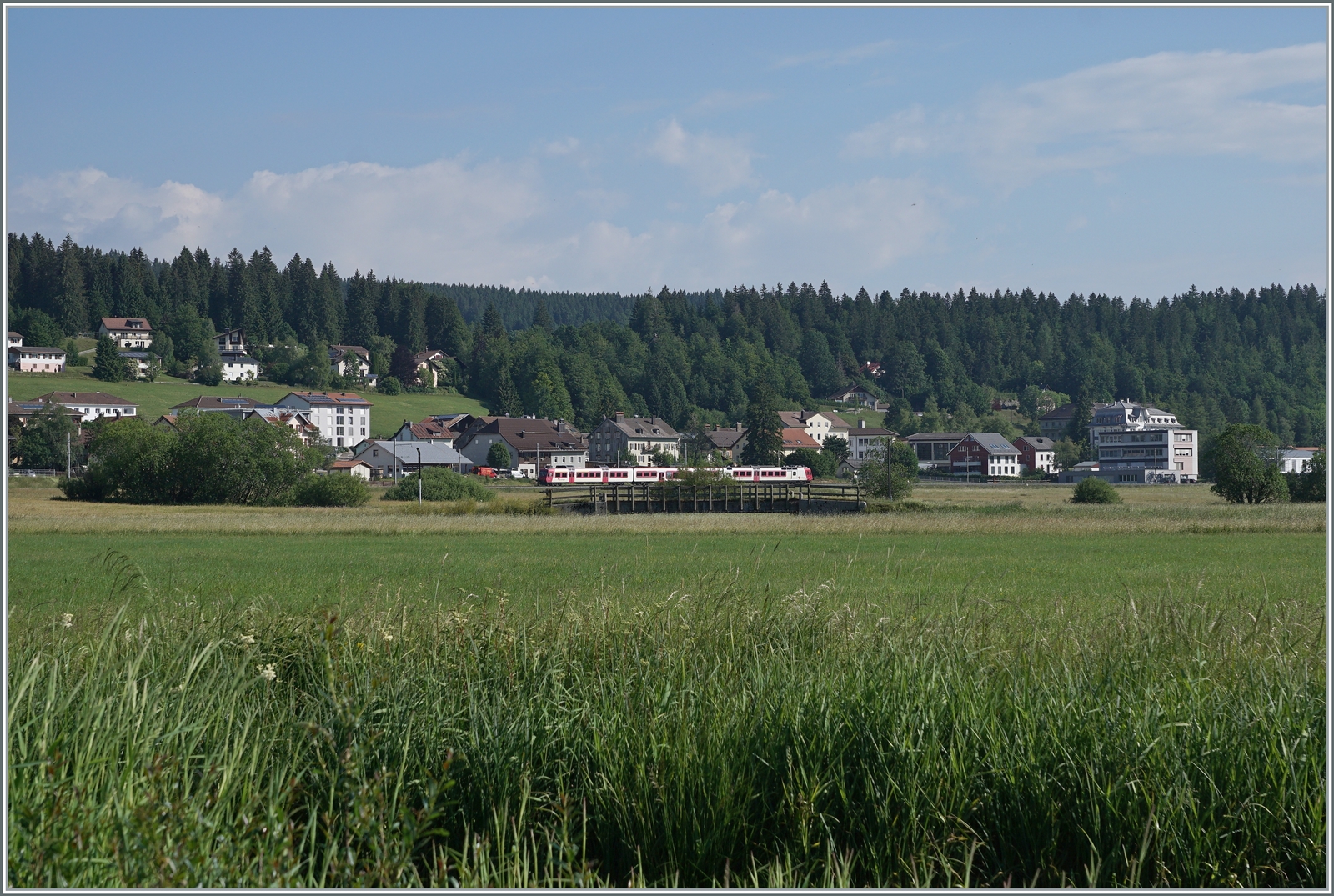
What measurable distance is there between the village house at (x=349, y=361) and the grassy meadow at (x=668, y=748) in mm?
168811

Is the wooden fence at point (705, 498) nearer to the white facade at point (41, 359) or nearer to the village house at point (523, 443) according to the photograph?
the village house at point (523, 443)

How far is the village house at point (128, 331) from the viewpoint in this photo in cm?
14912

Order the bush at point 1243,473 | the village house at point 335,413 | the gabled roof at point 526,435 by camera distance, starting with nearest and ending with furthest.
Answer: the bush at point 1243,473 < the village house at point 335,413 < the gabled roof at point 526,435

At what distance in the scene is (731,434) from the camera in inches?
6294

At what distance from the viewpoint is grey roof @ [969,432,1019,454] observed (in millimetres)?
149250

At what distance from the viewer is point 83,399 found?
106 m

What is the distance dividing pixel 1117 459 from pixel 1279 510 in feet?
296

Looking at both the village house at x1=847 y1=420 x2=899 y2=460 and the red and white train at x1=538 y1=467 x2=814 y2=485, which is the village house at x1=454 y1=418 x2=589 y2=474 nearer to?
the village house at x1=847 y1=420 x2=899 y2=460

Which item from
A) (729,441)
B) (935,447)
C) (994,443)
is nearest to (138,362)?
(729,441)

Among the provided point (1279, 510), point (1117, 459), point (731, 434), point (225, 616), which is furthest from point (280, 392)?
point (225, 616)

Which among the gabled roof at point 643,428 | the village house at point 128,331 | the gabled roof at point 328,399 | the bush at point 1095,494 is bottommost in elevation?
the bush at point 1095,494

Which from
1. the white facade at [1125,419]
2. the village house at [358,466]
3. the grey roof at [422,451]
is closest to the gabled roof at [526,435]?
the grey roof at [422,451]

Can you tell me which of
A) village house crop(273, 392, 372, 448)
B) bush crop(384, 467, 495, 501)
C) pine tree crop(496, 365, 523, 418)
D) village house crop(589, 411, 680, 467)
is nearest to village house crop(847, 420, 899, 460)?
village house crop(589, 411, 680, 467)

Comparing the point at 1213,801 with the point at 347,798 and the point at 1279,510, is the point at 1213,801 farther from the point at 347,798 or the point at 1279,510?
the point at 1279,510
